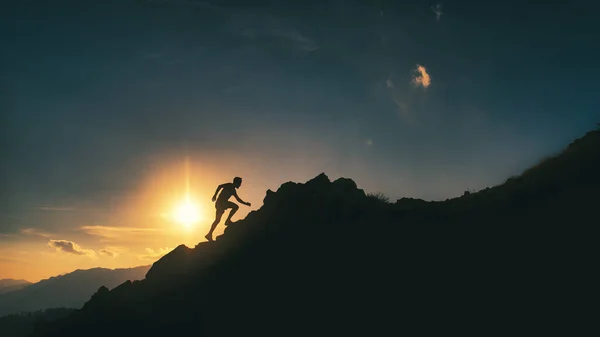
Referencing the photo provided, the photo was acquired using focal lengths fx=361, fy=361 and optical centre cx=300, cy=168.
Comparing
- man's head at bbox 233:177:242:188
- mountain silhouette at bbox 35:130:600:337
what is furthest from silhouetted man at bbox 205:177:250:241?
mountain silhouette at bbox 35:130:600:337

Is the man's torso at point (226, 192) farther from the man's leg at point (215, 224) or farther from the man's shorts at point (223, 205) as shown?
the man's leg at point (215, 224)

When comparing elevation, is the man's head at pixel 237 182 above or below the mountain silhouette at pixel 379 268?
above

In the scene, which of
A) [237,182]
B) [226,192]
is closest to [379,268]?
[237,182]

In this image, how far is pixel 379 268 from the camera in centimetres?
1452

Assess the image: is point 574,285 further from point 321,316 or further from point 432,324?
point 321,316

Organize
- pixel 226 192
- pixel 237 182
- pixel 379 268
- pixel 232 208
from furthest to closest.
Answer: pixel 232 208 → pixel 237 182 → pixel 226 192 → pixel 379 268

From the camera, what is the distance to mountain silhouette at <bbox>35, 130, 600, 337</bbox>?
36.8 feet

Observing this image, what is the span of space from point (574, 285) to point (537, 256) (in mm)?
1446

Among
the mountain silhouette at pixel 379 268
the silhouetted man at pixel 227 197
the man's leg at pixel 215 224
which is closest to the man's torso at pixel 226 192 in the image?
the silhouetted man at pixel 227 197

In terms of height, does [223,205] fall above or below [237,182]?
below

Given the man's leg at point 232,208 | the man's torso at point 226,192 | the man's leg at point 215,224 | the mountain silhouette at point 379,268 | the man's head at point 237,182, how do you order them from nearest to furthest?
the mountain silhouette at point 379,268, the man's torso at point 226,192, the man's head at point 237,182, the man's leg at point 232,208, the man's leg at point 215,224

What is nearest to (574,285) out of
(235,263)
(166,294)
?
(235,263)

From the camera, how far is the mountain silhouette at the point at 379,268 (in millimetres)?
11219

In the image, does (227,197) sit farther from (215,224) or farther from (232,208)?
(215,224)
